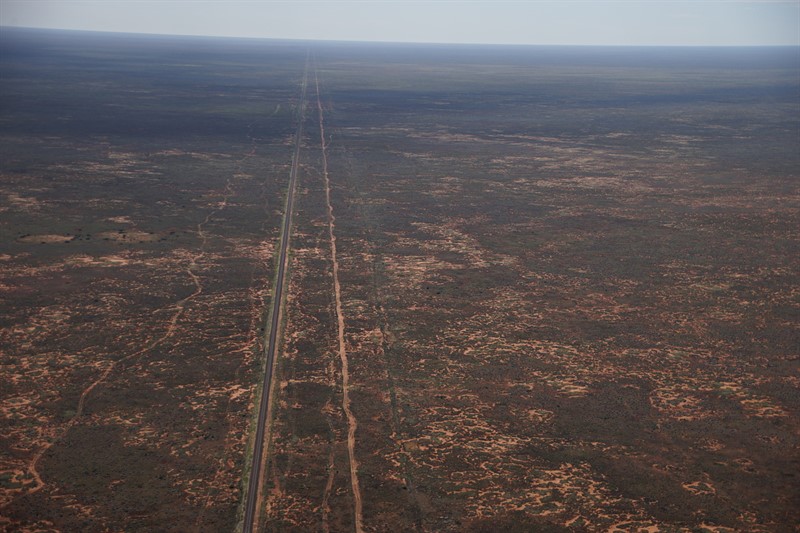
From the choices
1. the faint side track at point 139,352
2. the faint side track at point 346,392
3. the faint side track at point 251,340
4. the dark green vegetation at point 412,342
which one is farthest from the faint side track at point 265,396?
the faint side track at point 139,352

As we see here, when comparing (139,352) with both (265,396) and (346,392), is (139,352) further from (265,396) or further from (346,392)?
(346,392)

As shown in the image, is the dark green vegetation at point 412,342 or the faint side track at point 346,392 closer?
the faint side track at point 346,392

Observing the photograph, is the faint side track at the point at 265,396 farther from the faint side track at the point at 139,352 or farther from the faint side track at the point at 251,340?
the faint side track at the point at 139,352

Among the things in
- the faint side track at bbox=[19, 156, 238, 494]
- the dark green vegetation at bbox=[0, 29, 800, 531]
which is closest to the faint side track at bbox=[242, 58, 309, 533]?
the dark green vegetation at bbox=[0, 29, 800, 531]

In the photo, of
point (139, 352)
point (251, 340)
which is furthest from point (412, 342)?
point (139, 352)

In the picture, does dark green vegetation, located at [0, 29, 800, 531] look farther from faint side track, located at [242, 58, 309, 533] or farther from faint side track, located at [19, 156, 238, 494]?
faint side track, located at [242, 58, 309, 533]

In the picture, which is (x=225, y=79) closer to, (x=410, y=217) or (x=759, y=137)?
(x=759, y=137)

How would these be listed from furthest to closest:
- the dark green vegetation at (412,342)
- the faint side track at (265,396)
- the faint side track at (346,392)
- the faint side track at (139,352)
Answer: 1. the faint side track at (139,352)
2. the dark green vegetation at (412,342)
3. the faint side track at (346,392)
4. the faint side track at (265,396)

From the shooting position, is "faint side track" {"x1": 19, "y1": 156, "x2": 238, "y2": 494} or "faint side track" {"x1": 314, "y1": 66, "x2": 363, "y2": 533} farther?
"faint side track" {"x1": 19, "y1": 156, "x2": 238, "y2": 494}

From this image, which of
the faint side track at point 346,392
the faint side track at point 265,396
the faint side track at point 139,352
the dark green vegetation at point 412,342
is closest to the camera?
the faint side track at point 265,396
